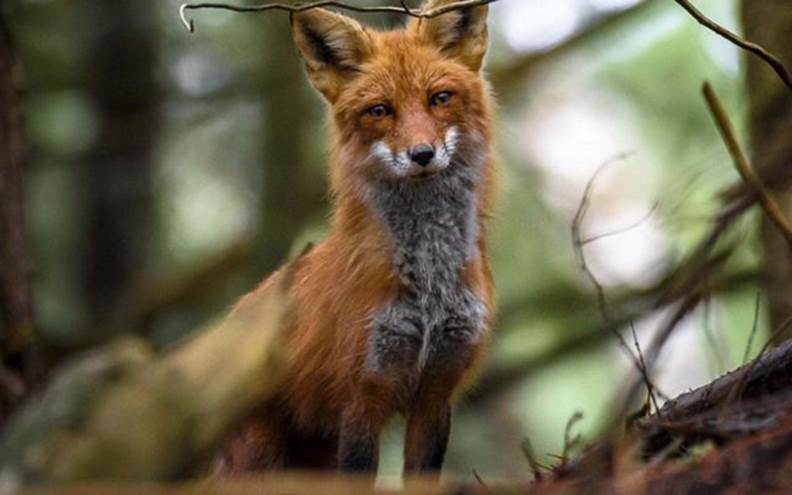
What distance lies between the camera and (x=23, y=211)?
8.60 meters

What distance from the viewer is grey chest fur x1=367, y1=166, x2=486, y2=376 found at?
249 inches

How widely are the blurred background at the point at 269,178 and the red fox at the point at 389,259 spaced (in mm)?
1786

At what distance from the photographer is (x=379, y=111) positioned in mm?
6418

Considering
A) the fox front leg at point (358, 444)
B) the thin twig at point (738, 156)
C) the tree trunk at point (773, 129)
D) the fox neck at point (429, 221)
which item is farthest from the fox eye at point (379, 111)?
the tree trunk at point (773, 129)

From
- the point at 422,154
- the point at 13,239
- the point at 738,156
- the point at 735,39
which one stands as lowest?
the point at 13,239

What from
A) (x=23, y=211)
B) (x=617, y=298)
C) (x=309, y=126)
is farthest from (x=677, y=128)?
(x=23, y=211)

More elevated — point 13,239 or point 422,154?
point 422,154

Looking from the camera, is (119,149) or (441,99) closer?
(441,99)

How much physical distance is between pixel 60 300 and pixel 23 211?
512cm

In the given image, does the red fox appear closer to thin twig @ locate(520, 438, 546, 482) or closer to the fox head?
the fox head

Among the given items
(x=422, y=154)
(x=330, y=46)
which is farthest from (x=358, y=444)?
(x=330, y=46)

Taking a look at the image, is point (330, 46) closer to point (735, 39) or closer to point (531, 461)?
point (735, 39)

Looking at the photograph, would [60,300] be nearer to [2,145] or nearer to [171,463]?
[2,145]

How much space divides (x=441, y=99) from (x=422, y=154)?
14.8 inches
